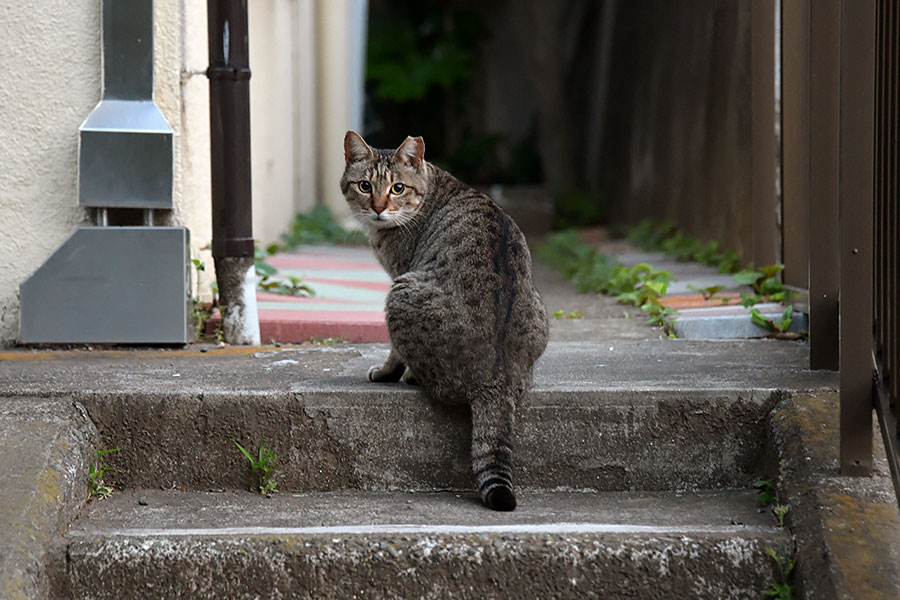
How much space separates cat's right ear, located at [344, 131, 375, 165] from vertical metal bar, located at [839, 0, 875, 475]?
1630 mm

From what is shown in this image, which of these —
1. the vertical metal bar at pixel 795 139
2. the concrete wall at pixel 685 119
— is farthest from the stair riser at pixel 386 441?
the concrete wall at pixel 685 119

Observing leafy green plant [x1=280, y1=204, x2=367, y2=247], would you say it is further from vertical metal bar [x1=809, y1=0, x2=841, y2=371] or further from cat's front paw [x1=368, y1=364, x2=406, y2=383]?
vertical metal bar [x1=809, y1=0, x2=841, y2=371]

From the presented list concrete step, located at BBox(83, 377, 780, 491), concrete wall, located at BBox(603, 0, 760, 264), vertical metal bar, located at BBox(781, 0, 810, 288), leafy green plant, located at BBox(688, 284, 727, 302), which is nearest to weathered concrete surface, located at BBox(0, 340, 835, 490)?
concrete step, located at BBox(83, 377, 780, 491)

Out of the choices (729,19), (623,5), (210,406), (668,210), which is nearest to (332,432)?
(210,406)

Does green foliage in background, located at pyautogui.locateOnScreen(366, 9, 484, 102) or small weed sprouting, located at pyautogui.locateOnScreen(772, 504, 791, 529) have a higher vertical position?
green foliage in background, located at pyautogui.locateOnScreen(366, 9, 484, 102)

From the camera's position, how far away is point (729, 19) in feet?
19.4

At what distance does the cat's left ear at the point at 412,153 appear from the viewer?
327cm

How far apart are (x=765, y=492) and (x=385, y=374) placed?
108 cm

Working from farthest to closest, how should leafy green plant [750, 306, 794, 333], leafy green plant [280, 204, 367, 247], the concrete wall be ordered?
leafy green plant [280, 204, 367, 247] → the concrete wall → leafy green plant [750, 306, 794, 333]

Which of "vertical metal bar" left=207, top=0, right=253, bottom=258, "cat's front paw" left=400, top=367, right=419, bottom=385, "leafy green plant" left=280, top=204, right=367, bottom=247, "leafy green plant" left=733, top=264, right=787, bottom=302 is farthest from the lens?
"leafy green plant" left=280, top=204, right=367, bottom=247

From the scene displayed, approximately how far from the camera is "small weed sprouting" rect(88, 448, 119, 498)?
2579 mm

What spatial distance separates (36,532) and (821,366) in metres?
2.12

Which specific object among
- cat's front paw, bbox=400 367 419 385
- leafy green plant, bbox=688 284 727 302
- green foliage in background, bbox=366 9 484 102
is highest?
green foliage in background, bbox=366 9 484 102

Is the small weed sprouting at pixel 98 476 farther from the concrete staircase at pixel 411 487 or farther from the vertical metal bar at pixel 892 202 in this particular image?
the vertical metal bar at pixel 892 202
